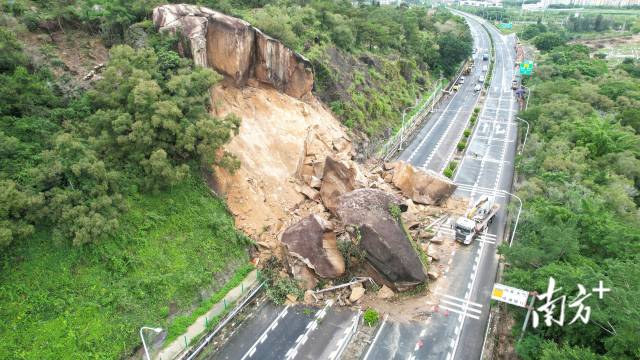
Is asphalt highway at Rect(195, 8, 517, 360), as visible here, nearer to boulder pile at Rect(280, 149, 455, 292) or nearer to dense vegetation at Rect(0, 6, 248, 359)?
boulder pile at Rect(280, 149, 455, 292)

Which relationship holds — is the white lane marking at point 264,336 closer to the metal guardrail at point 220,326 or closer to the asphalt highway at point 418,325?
the asphalt highway at point 418,325

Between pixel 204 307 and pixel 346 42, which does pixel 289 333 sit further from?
pixel 346 42

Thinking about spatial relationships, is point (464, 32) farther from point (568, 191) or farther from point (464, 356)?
point (464, 356)

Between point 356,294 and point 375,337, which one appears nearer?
point 375,337

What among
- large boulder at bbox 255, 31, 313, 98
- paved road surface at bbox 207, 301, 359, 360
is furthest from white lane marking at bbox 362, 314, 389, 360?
large boulder at bbox 255, 31, 313, 98

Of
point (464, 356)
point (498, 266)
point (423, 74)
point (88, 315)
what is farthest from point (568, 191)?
point (423, 74)

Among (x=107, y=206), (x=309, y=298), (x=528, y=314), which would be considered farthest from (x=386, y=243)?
(x=107, y=206)

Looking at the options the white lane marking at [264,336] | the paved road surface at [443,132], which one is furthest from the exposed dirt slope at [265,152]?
the paved road surface at [443,132]
